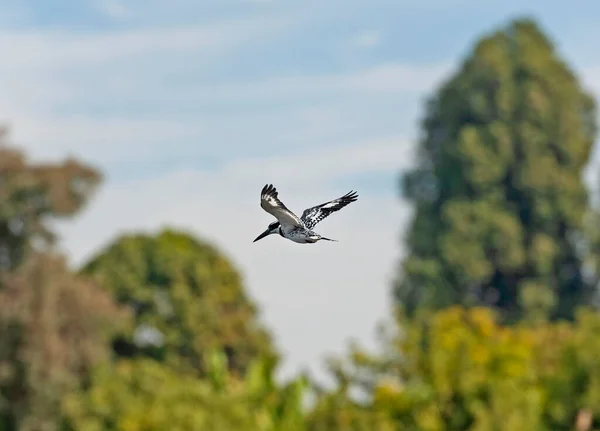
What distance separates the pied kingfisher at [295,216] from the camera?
10.0 meters

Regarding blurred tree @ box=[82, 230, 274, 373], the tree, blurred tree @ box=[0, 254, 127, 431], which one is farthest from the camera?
the tree

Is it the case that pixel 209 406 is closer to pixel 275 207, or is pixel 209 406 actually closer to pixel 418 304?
pixel 275 207

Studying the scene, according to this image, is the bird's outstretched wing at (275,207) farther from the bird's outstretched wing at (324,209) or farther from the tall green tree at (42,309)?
the tall green tree at (42,309)

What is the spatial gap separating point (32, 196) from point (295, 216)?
42.5 meters

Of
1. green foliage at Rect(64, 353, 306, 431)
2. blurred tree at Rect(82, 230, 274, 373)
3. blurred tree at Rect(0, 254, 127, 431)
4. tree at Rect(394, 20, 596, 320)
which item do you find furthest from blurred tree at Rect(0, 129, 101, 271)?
tree at Rect(394, 20, 596, 320)

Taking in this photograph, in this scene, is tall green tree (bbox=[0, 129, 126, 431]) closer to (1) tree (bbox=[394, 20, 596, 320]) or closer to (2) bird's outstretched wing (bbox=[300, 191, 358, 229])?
(1) tree (bbox=[394, 20, 596, 320])

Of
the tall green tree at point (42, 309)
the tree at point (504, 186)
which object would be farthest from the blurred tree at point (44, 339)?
the tree at point (504, 186)

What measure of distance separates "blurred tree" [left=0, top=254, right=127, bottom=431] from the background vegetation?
50mm

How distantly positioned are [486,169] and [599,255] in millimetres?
5753

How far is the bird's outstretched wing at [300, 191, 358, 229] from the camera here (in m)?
10.3

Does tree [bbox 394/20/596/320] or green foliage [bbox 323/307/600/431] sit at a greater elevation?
Answer: tree [bbox 394/20/596/320]

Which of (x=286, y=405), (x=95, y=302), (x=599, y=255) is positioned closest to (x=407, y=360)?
(x=286, y=405)

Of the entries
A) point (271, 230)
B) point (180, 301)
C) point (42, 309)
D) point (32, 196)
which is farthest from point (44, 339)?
point (271, 230)

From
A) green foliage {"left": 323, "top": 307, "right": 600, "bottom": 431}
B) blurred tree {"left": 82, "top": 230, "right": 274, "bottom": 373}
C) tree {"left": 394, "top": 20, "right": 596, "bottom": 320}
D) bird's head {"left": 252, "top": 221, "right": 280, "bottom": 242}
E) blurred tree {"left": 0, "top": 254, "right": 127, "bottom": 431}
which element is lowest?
bird's head {"left": 252, "top": 221, "right": 280, "bottom": 242}
